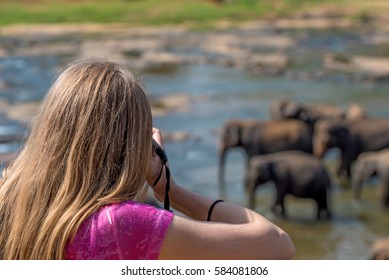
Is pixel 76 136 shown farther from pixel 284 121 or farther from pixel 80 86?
pixel 284 121

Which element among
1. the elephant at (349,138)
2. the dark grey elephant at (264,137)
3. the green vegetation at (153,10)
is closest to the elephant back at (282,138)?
the dark grey elephant at (264,137)

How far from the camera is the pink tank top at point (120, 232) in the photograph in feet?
3.97

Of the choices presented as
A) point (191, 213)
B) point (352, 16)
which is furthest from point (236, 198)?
point (352, 16)

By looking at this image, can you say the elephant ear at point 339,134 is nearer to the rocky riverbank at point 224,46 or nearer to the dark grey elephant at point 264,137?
the dark grey elephant at point 264,137

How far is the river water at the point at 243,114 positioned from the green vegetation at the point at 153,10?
227cm

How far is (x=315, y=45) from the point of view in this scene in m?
19.0

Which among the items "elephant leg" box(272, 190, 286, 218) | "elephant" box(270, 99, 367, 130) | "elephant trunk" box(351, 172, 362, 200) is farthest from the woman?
"elephant" box(270, 99, 367, 130)

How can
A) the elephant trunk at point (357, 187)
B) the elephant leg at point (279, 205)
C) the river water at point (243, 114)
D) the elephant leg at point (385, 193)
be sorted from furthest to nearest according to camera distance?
the elephant trunk at point (357, 187) < the elephant leg at point (385, 193) < the elephant leg at point (279, 205) < the river water at point (243, 114)

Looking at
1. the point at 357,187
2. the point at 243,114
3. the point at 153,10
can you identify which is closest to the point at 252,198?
the point at 357,187

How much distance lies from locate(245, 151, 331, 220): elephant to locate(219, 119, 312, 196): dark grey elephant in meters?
1.11

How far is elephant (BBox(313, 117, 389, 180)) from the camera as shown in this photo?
25.1 feet

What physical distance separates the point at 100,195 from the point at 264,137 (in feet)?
21.4

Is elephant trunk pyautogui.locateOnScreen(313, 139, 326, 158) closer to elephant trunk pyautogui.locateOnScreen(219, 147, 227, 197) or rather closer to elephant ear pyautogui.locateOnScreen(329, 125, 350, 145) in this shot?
elephant ear pyautogui.locateOnScreen(329, 125, 350, 145)

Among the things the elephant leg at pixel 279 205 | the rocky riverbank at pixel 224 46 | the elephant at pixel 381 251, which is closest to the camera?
the elephant at pixel 381 251
